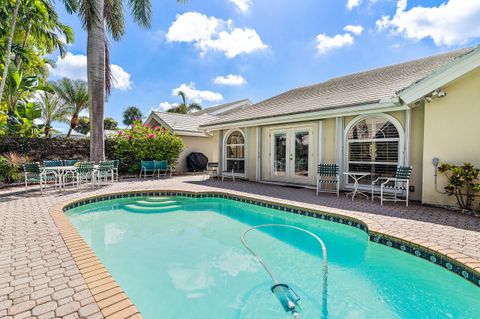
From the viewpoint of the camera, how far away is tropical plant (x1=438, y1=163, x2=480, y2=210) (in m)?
6.11

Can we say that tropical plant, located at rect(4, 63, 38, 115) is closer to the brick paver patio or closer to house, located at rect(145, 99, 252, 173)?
the brick paver patio

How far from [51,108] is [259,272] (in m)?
29.9

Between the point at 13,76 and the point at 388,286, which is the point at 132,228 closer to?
the point at 388,286

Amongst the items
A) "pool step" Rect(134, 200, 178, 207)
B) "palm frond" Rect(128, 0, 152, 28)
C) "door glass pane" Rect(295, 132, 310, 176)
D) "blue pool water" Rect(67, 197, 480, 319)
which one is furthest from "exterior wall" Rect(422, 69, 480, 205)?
"palm frond" Rect(128, 0, 152, 28)

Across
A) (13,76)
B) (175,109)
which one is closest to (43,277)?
(13,76)

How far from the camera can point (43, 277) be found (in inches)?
121

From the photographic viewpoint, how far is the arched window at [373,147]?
8.30 meters

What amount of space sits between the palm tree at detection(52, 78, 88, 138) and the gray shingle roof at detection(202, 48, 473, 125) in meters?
20.0

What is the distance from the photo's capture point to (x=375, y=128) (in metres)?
8.65

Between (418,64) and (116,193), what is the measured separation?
1404 centimetres

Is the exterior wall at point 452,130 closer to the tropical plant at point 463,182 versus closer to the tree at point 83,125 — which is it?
the tropical plant at point 463,182

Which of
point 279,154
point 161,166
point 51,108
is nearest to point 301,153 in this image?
point 279,154

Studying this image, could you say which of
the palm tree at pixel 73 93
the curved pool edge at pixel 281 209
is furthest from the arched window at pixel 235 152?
the palm tree at pixel 73 93

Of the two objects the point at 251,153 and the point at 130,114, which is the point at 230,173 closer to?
the point at 251,153
